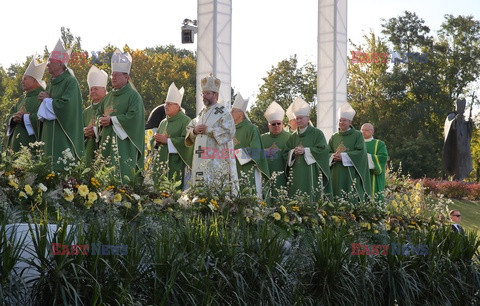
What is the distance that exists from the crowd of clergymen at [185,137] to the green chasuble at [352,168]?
2cm

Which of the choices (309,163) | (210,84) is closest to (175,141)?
(210,84)

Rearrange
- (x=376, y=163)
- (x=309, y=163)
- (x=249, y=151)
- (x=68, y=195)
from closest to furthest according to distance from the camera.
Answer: (x=68, y=195) < (x=249, y=151) < (x=309, y=163) < (x=376, y=163)

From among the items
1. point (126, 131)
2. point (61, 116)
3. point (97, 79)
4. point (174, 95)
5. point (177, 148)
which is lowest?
point (177, 148)

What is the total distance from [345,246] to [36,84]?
16.4 feet

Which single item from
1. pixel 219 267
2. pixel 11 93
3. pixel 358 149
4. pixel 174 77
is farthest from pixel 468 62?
pixel 219 267

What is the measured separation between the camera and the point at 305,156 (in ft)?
39.4

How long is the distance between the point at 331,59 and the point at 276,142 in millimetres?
7185

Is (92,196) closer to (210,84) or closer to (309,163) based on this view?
(210,84)

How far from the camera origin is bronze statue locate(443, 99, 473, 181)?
80.8 feet

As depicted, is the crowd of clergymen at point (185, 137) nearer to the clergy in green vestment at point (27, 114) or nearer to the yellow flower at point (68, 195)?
the clergy in green vestment at point (27, 114)

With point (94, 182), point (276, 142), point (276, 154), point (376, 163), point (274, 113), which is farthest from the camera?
point (376, 163)

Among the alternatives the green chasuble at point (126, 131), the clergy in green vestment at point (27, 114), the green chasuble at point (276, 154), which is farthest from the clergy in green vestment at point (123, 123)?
the green chasuble at point (276, 154)

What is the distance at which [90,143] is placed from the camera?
10.6 m

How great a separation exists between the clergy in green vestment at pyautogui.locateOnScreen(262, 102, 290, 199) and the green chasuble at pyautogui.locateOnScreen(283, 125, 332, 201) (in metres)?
0.14
